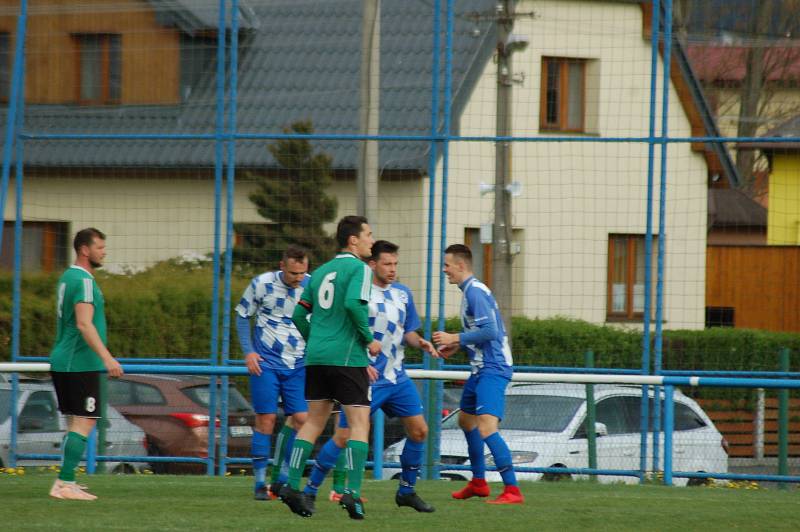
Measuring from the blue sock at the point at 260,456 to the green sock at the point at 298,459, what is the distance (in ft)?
4.23

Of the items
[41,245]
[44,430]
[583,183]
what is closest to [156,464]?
[44,430]

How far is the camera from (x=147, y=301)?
15703 mm

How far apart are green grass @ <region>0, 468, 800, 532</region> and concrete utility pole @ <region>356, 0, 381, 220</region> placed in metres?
4.28

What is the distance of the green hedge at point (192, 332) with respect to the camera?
14.7 m

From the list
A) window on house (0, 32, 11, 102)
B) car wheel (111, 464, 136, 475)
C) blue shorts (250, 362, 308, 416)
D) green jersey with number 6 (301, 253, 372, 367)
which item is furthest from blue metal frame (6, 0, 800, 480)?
window on house (0, 32, 11, 102)

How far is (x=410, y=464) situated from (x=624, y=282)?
5648 mm

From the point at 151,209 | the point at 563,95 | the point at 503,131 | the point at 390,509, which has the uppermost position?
the point at 563,95

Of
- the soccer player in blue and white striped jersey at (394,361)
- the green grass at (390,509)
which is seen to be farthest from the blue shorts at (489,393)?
the green grass at (390,509)

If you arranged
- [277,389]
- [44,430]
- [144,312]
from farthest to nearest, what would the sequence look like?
[144,312], [44,430], [277,389]

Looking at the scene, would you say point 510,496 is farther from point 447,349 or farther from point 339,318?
point 339,318

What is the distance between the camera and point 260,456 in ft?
30.3

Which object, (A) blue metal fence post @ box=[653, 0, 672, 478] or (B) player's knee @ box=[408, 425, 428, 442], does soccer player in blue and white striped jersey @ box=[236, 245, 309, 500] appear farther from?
(A) blue metal fence post @ box=[653, 0, 672, 478]

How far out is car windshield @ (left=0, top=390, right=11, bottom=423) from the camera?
11.8 metres

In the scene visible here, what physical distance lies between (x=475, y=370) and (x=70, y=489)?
114 inches
